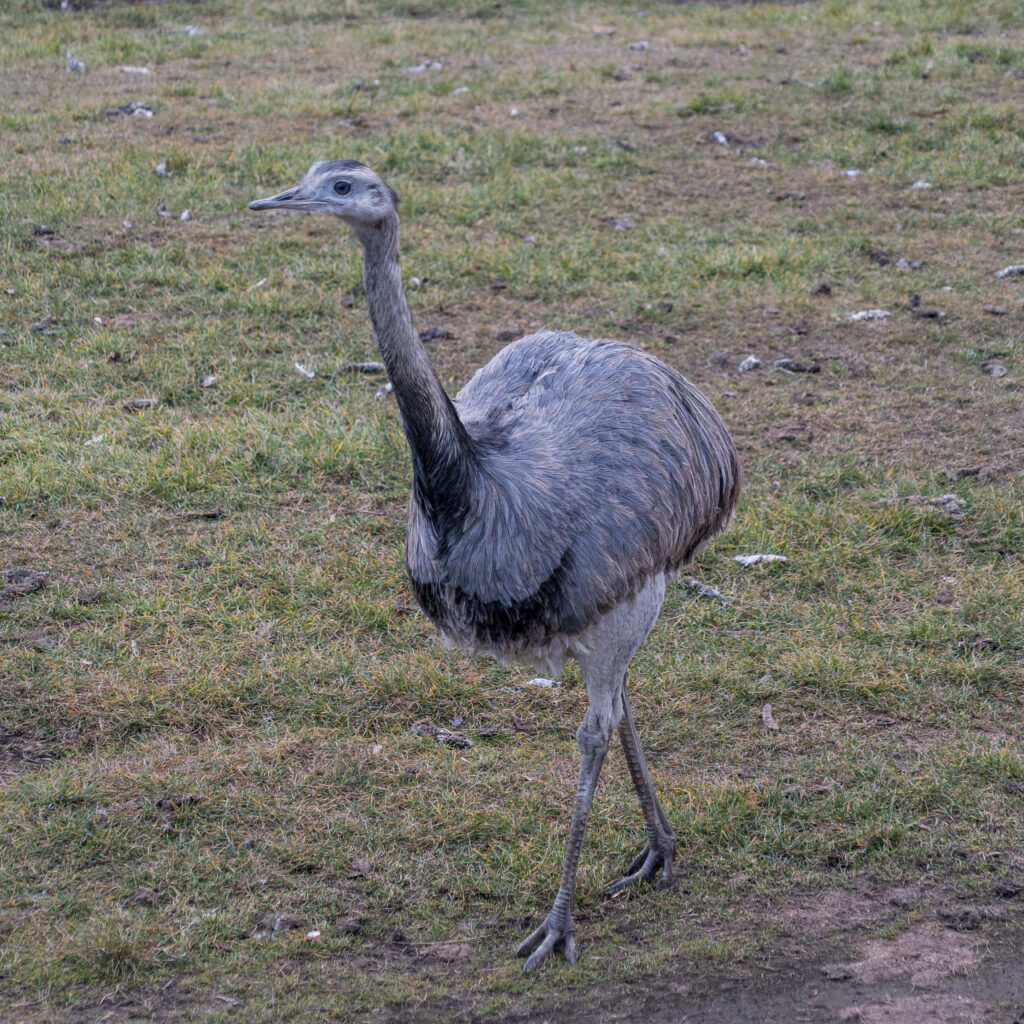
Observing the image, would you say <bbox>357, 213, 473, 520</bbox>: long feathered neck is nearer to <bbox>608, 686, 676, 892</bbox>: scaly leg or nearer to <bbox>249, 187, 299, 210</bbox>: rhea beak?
<bbox>249, 187, 299, 210</bbox>: rhea beak

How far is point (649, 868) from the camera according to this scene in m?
4.63

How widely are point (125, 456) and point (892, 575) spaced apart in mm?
4043

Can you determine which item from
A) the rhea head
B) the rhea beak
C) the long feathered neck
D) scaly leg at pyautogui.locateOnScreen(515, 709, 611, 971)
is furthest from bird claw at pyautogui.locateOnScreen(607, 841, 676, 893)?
the rhea beak

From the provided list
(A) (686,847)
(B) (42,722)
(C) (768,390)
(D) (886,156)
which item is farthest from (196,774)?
(D) (886,156)

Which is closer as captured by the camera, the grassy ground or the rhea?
the rhea

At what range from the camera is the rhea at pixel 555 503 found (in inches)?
149

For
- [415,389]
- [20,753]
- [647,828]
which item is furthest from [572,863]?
[20,753]

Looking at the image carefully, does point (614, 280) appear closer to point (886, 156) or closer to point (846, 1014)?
point (886, 156)

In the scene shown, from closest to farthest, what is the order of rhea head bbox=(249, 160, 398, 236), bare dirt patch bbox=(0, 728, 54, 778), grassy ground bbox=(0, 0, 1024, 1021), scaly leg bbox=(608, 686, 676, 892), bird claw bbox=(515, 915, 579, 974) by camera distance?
rhea head bbox=(249, 160, 398, 236) → bird claw bbox=(515, 915, 579, 974) → grassy ground bbox=(0, 0, 1024, 1021) → scaly leg bbox=(608, 686, 676, 892) → bare dirt patch bbox=(0, 728, 54, 778)

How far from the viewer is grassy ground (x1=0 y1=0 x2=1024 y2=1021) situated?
4.47 m

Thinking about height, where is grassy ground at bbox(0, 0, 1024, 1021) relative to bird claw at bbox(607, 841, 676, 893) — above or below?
above

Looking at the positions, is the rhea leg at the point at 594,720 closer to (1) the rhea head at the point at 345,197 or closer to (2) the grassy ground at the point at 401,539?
(2) the grassy ground at the point at 401,539

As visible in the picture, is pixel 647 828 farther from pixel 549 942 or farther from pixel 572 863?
pixel 549 942

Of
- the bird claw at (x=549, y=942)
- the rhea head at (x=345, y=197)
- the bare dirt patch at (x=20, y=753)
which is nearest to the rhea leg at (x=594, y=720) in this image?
the bird claw at (x=549, y=942)
